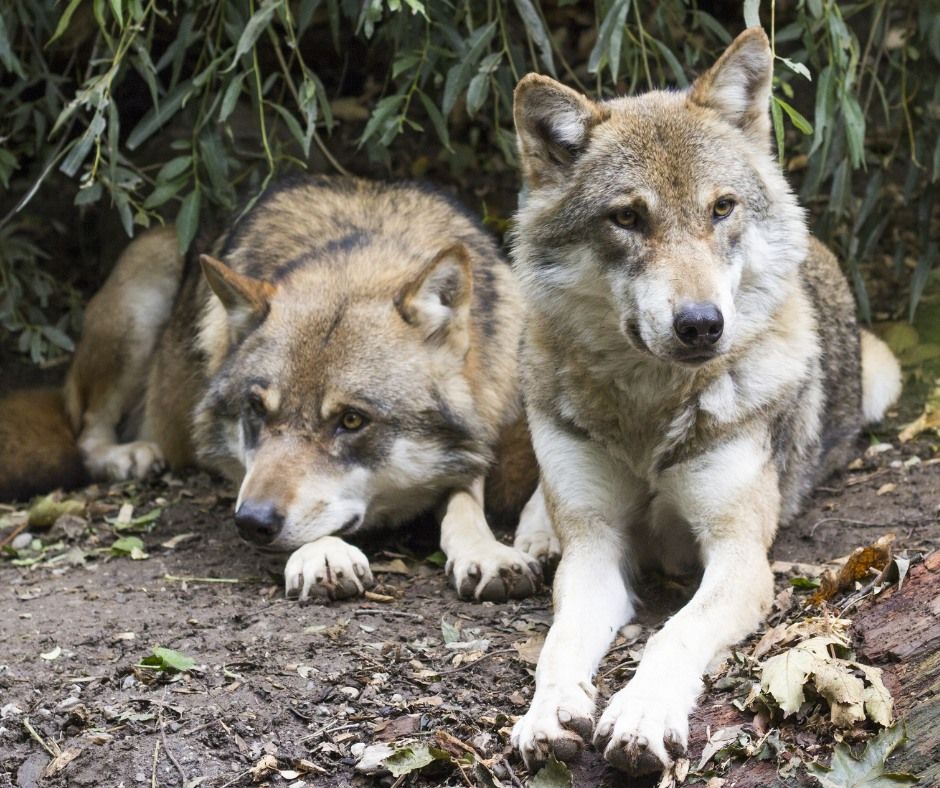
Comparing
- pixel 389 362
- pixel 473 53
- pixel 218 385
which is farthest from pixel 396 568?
pixel 473 53

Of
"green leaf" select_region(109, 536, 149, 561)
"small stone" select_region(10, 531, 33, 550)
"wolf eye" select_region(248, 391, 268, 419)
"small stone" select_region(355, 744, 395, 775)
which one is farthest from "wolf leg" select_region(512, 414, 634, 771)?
"small stone" select_region(10, 531, 33, 550)

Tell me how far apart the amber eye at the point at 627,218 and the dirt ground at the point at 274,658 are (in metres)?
1.28

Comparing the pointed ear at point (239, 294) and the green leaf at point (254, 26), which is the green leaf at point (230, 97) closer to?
the green leaf at point (254, 26)

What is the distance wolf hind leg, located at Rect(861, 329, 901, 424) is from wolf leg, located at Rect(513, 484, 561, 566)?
1731 millimetres

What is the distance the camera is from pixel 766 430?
4.08m

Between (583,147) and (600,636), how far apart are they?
62.5 inches

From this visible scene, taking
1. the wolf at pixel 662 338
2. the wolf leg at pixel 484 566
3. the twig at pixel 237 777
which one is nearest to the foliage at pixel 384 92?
the wolf at pixel 662 338

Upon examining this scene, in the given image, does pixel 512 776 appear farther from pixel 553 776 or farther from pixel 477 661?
pixel 477 661

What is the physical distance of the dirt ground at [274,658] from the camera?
3221 mm

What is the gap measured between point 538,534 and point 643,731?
1.74m

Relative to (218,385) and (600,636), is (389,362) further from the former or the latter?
(600,636)

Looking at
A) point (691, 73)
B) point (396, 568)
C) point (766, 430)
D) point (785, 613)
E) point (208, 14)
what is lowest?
point (396, 568)

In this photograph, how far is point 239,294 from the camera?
16.1 ft

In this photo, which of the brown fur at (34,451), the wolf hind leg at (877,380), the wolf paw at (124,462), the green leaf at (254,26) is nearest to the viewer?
the green leaf at (254,26)
